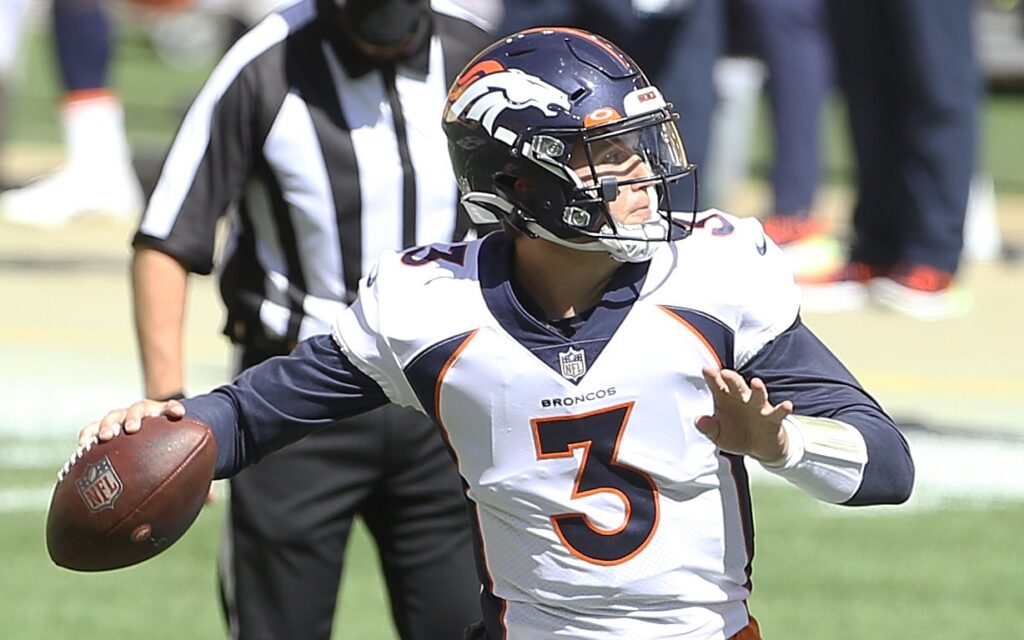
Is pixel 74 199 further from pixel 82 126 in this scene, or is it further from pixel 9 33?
pixel 9 33

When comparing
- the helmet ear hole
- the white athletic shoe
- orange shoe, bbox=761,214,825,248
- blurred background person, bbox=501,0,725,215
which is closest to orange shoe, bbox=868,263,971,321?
orange shoe, bbox=761,214,825,248

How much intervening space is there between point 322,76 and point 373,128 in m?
0.15

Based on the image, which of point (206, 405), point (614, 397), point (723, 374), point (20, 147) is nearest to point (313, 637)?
point (206, 405)

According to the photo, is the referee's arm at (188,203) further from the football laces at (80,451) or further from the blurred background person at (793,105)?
the blurred background person at (793,105)

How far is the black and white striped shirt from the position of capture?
4.35m

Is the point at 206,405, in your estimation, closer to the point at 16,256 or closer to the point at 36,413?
the point at 36,413

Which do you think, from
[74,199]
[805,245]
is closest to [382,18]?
[805,245]

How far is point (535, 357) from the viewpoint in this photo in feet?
11.1

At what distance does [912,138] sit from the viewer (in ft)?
27.9

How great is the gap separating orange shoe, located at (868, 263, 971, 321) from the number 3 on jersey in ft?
17.1

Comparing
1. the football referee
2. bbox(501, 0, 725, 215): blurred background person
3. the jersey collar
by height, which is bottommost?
bbox(501, 0, 725, 215): blurred background person

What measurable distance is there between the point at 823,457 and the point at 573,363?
438 millimetres

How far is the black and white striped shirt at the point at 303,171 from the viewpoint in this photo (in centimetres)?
435

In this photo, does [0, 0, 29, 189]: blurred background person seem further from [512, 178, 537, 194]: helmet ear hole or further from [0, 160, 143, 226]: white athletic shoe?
[512, 178, 537, 194]: helmet ear hole
